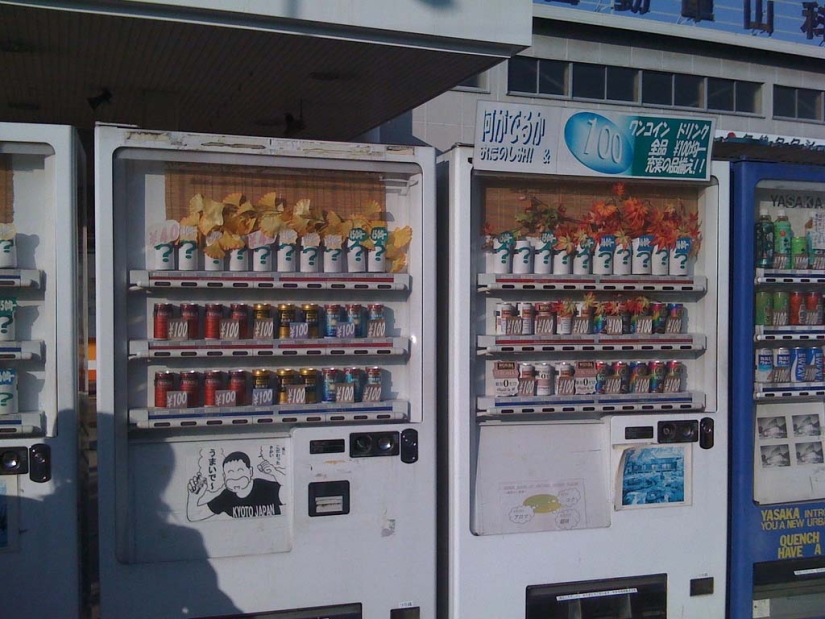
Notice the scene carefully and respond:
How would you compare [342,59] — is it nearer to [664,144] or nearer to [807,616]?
[664,144]

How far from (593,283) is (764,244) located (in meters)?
1.05

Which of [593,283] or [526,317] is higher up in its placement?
[593,283]

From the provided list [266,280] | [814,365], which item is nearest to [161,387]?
[266,280]

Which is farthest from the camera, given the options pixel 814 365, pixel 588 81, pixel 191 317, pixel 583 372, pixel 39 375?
pixel 588 81

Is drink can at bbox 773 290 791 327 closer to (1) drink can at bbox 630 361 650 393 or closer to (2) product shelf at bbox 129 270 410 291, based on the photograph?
(1) drink can at bbox 630 361 650 393

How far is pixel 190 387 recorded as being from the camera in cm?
362

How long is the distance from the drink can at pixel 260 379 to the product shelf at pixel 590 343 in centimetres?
107

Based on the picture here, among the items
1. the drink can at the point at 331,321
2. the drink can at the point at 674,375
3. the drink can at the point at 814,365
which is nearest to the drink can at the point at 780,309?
the drink can at the point at 814,365

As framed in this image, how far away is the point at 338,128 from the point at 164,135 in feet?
11.0

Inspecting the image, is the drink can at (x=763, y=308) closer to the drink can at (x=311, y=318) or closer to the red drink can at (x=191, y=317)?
the drink can at (x=311, y=318)

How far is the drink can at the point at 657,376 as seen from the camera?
13.9 ft

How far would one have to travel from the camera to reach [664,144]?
4094mm

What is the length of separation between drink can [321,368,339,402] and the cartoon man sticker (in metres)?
0.41

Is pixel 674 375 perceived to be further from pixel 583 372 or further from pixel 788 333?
pixel 788 333
